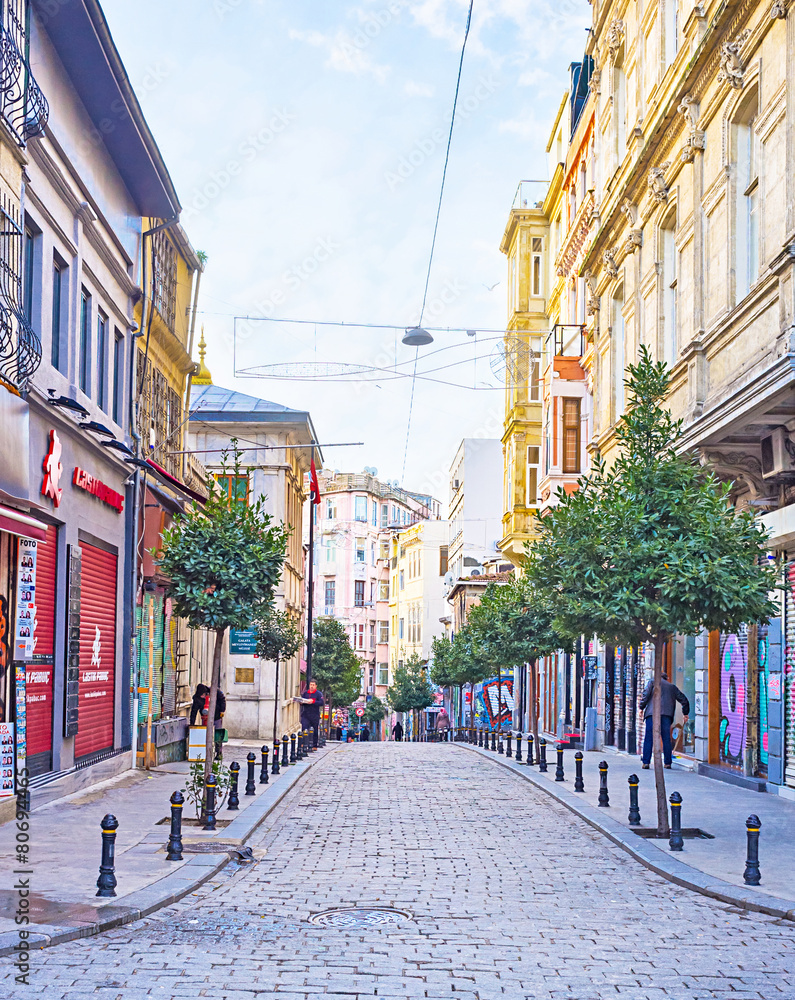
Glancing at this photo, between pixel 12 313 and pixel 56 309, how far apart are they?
383 cm

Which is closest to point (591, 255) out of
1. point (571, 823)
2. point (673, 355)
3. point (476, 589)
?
point (673, 355)

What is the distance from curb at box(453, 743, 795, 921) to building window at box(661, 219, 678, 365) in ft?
29.5

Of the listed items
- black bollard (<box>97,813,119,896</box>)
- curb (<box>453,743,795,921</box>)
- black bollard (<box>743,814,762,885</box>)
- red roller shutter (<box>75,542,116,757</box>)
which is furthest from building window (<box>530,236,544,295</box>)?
black bollard (<box>97,813,119,896</box>)

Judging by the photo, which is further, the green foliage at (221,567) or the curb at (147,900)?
the green foliage at (221,567)

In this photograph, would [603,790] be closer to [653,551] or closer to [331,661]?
[653,551]

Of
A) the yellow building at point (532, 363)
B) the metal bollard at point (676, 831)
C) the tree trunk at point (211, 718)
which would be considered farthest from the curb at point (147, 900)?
the yellow building at point (532, 363)

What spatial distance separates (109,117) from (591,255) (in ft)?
45.2

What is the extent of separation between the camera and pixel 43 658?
15672 mm

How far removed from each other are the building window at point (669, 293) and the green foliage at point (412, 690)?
54250 mm

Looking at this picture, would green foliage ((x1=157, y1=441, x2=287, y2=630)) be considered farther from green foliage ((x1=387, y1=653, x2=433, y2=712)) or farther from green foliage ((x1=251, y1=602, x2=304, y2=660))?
green foliage ((x1=387, y1=653, x2=433, y2=712))

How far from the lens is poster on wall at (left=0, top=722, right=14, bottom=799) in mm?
12938

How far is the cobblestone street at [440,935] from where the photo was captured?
7141 mm

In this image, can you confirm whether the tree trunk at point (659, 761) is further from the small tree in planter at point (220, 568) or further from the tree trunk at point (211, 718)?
the tree trunk at point (211, 718)

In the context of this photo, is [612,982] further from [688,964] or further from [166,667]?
[166,667]
